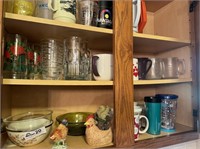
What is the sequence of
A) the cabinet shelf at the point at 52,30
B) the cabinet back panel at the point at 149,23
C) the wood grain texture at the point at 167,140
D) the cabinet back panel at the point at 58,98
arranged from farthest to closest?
the cabinet back panel at the point at 149,23, the cabinet back panel at the point at 58,98, the wood grain texture at the point at 167,140, the cabinet shelf at the point at 52,30

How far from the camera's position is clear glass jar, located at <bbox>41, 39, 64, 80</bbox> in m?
0.56

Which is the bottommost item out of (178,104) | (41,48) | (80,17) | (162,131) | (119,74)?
(162,131)

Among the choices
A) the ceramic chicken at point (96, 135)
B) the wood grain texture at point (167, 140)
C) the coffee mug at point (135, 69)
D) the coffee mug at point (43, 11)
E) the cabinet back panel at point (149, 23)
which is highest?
the cabinet back panel at point (149, 23)

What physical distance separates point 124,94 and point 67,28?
313 millimetres

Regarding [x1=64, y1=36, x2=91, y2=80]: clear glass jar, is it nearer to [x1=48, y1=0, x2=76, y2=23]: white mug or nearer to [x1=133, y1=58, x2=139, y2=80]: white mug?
[x1=48, y1=0, x2=76, y2=23]: white mug

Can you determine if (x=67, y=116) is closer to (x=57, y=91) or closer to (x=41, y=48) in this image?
(x=57, y=91)

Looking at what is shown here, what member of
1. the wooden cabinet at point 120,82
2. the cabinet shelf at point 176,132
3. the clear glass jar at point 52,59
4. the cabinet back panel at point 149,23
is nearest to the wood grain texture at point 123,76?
the wooden cabinet at point 120,82

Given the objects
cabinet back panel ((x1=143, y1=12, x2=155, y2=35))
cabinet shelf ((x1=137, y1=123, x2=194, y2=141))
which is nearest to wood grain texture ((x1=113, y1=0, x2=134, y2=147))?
cabinet shelf ((x1=137, y1=123, x2=194, y2=141))

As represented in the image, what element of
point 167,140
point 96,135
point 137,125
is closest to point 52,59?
point 96,135

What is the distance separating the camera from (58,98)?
75 centimetres

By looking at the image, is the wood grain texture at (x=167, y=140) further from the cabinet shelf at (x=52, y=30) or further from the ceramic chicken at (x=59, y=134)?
the cabinet shelf at (x=52, y=30)

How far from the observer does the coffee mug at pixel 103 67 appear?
1.91ft

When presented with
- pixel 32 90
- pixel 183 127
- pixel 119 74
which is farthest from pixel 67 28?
pixel 183 127

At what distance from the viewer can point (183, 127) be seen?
735 millimetres
